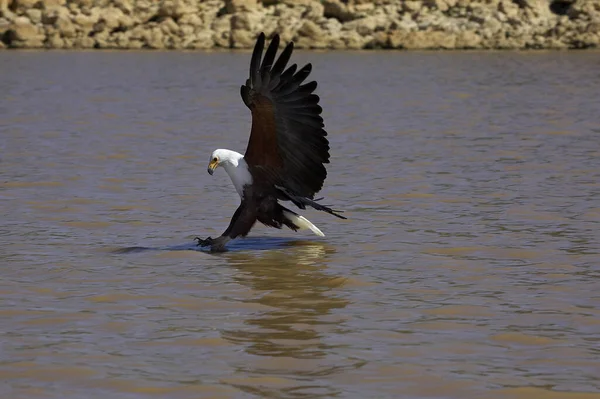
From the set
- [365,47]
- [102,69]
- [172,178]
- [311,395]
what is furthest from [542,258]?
[365,47]

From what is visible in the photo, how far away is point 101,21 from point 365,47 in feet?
27.1

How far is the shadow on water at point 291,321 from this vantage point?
5734 millimetres

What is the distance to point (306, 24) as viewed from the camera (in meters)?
41.9

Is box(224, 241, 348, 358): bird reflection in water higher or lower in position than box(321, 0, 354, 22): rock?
higher

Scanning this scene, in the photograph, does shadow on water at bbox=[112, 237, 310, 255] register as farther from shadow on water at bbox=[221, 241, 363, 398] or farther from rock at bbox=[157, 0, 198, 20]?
rock at bbox=[157, 0, 198, 20]

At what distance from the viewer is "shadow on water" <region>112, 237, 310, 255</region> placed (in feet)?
29.7

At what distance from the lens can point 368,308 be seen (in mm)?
7137

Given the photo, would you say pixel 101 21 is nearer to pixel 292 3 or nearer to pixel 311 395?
pixel 292 3

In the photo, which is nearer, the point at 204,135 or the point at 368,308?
the point at 368,308

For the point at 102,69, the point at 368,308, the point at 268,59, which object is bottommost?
the point at 102,69

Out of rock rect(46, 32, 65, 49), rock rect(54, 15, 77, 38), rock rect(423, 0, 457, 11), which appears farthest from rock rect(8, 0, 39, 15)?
rock rect(423, 0, 457, 11)

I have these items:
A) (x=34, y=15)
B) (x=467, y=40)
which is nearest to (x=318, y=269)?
(x=467, y=40)

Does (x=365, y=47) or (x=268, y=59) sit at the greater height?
(x=268, y=59)

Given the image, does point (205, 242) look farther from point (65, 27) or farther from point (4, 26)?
point (4, 26)
